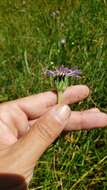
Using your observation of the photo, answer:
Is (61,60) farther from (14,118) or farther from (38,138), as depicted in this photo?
(38,138)

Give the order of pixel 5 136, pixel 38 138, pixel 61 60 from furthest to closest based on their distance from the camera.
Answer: pixel 61 60 < pixel 5 136 < pixel 38 138

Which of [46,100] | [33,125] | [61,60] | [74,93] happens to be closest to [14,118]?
[46,100]

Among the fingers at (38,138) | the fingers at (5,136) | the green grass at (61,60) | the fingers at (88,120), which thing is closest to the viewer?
the fingers at (38,138)

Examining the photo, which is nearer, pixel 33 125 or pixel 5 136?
pixel 33 125

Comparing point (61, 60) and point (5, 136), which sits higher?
point (5, 136)

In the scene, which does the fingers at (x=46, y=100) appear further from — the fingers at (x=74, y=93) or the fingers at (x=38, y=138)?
the fingers at (x=38, y=138)

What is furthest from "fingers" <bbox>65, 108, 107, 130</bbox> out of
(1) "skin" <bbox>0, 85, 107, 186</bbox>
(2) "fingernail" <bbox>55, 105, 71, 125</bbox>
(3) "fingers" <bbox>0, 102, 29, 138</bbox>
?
(2) "fingernail" <bbox>55, 105, 71, 125</bbox>

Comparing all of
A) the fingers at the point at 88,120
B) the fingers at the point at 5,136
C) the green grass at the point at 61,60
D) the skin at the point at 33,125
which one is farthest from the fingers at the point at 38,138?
the green grass at the point at 61,60
